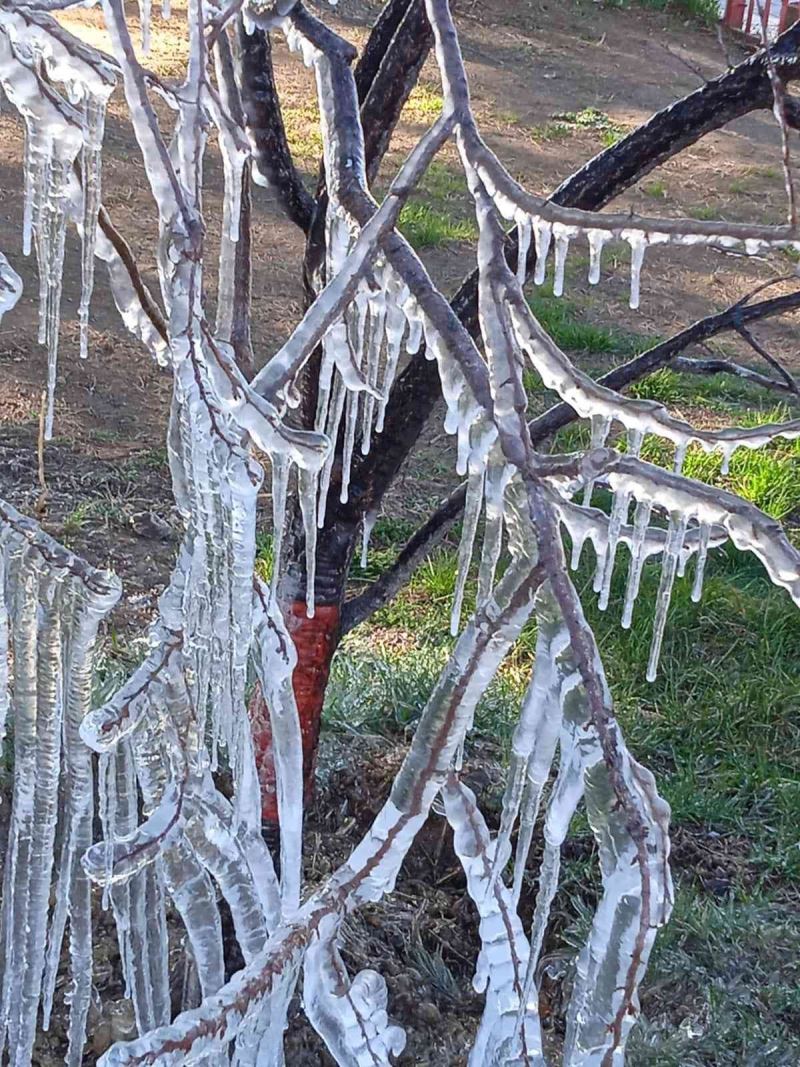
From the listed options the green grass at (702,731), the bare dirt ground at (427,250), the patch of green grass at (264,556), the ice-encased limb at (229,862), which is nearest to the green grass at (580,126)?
the bare dirt ground at (427,250)

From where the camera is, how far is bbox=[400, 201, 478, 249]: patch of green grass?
17.7 feet

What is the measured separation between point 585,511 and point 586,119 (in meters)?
7.16

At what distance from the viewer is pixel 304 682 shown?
1.74m

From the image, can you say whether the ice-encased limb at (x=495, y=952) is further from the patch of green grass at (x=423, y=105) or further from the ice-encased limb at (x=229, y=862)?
the patch of green grass at (x=423, y=105)

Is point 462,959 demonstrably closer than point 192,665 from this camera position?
No

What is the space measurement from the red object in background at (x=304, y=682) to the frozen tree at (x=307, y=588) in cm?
46

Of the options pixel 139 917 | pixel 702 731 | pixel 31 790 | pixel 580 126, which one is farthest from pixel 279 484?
pixel 580 126

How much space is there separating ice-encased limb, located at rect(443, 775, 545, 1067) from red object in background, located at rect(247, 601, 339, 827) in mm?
728

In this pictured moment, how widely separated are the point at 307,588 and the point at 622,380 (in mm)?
845

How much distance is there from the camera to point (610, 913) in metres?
0.79

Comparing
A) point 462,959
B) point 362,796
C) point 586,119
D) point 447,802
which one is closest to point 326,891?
point 447,802

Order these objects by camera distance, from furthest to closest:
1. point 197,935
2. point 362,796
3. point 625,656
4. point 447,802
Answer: point 625,656
point 362,796
point 197,935
point 447,802

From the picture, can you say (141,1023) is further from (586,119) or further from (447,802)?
(586,119)

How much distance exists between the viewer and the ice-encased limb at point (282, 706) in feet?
3.36
